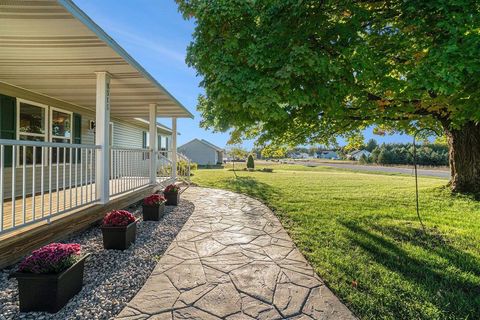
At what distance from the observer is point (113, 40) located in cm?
387

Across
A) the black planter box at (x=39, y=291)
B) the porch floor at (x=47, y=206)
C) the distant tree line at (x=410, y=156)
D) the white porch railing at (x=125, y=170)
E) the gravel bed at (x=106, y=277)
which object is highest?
the distant tree line at (x=410, y=156)

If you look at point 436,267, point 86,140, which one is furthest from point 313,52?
point 86,140

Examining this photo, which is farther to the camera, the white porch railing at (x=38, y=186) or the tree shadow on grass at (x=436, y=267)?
the white porch railing at (x=38, y=186)

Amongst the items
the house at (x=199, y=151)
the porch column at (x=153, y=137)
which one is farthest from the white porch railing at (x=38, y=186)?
the house at (x=199, y=151)

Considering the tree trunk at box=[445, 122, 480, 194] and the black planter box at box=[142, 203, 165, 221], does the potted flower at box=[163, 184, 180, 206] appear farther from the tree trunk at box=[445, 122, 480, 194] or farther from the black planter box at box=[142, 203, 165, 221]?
the tree trunk at box=[445, 122, 480, 194]

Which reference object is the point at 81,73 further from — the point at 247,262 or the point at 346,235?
the point at 346,235

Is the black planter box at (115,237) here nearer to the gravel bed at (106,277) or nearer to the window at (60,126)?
the gravel bed at (106,277)

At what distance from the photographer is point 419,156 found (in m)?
46.5

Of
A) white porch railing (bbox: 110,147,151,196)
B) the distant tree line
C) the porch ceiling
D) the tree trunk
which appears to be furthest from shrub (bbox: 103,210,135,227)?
the distant tree line

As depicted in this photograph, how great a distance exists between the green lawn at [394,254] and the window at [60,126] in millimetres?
6575

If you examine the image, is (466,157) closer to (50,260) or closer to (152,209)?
(152,209)

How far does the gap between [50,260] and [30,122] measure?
18.5ft

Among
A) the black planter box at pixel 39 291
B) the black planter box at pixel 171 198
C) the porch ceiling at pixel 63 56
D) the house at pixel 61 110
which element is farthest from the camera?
the black planter box at pixel 171 198

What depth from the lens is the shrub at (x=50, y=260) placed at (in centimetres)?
260
